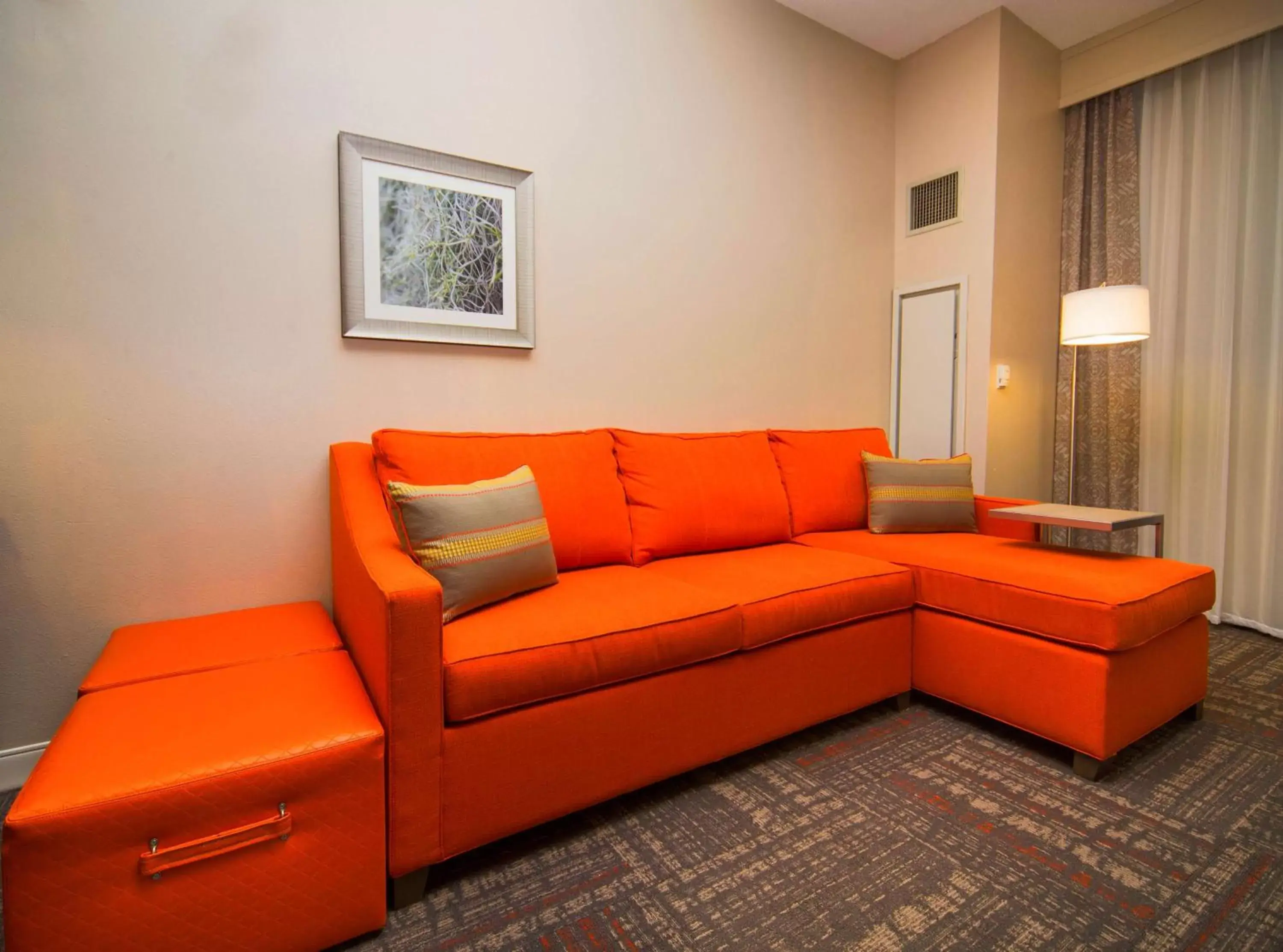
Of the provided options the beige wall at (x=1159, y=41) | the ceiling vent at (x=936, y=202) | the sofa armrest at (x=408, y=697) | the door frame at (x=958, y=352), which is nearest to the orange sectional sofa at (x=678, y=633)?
the sofa armrest at (x=408, y=697)

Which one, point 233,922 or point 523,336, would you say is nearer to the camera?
point 233,922

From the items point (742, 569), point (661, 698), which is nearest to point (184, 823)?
point (661, 698)

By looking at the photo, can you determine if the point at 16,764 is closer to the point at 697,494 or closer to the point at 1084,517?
the point at 697,494

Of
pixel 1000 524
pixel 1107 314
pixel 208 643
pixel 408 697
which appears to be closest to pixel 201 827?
pixel 408 697

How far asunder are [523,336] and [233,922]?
6.04ft

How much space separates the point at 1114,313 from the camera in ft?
8.88

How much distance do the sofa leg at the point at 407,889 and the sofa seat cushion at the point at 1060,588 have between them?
5.59 ft

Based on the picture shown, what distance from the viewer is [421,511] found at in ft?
5.12

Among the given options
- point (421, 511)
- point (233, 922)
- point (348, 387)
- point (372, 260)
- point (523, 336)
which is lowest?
point (233, 922)

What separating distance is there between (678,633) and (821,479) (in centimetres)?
140

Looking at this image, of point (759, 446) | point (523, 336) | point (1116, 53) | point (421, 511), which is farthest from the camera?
point (1116, 53)

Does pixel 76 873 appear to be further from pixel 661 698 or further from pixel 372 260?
pixel 372 260

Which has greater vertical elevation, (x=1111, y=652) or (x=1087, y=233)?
(x=1087, y=233)

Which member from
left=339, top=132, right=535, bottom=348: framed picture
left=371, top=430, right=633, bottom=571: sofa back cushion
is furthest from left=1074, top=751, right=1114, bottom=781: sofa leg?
left=339, top=132, right=535, bottom=348: framed picture
